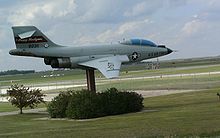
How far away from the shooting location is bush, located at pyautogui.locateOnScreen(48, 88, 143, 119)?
30125mm

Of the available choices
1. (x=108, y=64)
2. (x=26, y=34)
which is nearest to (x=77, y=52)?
(x=108, y=64)

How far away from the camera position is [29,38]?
30.0 metres

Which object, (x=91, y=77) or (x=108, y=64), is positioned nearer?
(x=108, y=64)

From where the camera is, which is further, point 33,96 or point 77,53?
point 33,96

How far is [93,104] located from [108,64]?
2.64 m

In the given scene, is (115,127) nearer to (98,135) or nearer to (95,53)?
(98,135)

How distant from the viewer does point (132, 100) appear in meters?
32.2

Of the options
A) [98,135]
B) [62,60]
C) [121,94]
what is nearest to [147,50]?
[121,94]

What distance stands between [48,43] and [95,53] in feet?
9.92

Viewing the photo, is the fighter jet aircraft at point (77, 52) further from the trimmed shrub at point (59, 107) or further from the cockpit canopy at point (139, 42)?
the trimmed shrub at point (59, 107)

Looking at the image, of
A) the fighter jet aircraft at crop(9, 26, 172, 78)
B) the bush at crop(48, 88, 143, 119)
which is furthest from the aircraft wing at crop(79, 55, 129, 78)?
the bush at crop(48, 88, 143, 119)

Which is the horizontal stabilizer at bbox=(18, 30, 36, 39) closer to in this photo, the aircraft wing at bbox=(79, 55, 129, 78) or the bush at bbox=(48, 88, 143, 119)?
the aircraft wing at bbox=(79, 55, 129, 78)

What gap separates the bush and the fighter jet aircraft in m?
1.86

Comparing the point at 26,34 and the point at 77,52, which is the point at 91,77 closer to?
the point at 77,52
